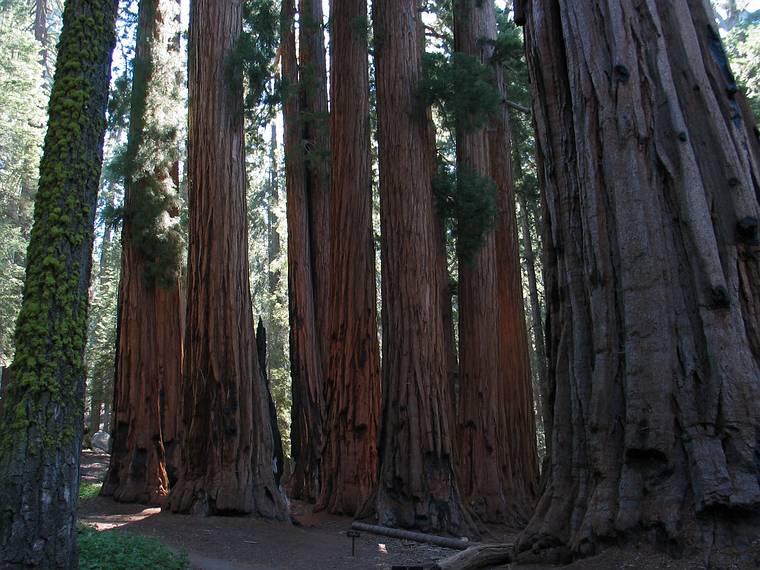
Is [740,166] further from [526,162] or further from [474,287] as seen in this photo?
[526,162]

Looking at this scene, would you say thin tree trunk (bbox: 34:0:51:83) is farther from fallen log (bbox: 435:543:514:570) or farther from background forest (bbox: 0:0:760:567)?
fallen log (bbox: 435:543:514:570)

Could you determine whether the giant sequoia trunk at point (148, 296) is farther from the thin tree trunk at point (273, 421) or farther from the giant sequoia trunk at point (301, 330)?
the thin tree trunk at point (273, 421)

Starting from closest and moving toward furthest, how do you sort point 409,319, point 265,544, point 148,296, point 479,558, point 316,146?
point 479,558
point 265,544
point 409,319
point 148,296
point 316,146

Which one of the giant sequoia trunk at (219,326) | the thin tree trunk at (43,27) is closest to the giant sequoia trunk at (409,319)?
the giant sequoia trunk at (219,326)

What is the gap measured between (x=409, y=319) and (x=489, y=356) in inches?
117

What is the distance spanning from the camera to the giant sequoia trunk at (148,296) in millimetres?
12789

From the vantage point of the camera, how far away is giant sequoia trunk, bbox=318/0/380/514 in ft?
39.8

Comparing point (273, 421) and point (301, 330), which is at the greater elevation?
point (301, 330)

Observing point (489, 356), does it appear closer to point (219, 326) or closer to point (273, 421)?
point (273, 421)

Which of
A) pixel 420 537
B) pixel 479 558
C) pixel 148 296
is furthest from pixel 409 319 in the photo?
pixel 479 558

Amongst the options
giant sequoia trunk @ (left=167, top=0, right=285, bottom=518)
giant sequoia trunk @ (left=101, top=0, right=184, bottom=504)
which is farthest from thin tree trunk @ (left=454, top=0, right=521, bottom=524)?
giant sequoia trunk @ (left=101, top=0, right=184, bottom=504)

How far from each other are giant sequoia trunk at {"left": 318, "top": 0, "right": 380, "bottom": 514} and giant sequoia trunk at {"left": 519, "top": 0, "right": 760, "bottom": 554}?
7.75 meters

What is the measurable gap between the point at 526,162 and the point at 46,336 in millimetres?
18772

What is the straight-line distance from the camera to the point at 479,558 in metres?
4.59
